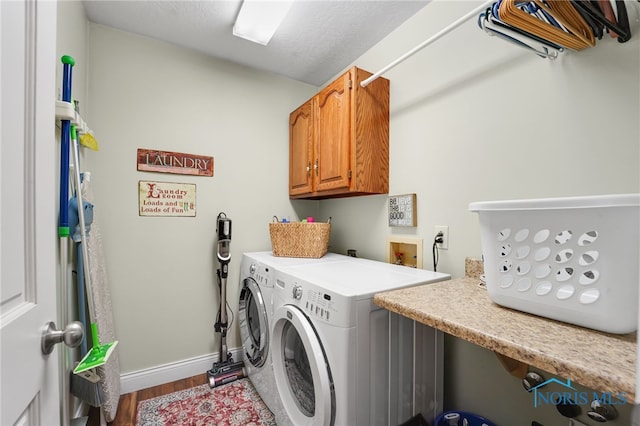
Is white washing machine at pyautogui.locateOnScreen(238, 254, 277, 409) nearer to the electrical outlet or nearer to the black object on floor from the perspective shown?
the black object on floor

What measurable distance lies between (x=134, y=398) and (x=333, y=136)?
218cm

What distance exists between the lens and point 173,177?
200 cm

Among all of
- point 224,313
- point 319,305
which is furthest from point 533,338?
point 224,313

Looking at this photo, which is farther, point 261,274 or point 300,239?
point 300,239

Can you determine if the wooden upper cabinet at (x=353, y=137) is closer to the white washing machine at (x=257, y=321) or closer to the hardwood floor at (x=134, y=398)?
the white washing machine at (x=257, y=321)

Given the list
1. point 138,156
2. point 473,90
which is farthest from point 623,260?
point 138,156

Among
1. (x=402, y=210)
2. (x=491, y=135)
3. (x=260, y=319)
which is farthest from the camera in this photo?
(x=402, y=210)

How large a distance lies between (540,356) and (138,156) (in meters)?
2.28

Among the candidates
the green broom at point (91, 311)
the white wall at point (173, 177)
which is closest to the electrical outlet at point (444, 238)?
the white wall at point (173, 177)

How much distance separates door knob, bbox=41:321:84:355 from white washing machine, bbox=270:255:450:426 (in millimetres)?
721

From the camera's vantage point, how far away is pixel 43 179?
59 centimetres

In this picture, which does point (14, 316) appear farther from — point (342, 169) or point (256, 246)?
point (256, 246)

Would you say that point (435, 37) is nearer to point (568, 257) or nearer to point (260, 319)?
point (568, 257)

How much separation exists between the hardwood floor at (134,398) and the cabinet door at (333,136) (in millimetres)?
1669
